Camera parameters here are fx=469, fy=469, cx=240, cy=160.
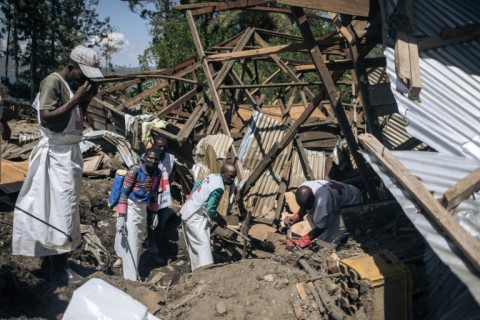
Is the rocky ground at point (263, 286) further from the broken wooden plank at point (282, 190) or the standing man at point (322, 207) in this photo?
the broken wooden plank at point (282, 190)

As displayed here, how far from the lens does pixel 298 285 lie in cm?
451

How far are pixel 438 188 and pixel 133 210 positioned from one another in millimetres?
4060

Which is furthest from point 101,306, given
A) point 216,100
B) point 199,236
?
point 216,100

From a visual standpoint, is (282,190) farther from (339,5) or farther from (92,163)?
(339,5)

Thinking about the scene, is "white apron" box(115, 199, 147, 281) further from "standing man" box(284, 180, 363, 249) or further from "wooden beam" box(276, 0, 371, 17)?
"wooden beam" box(276, 0, 371, 17)

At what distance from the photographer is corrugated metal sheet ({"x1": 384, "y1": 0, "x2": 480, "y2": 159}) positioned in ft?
11.8

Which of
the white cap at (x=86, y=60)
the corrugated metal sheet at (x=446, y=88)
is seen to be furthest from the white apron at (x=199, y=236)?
the corrugated metal sheet at (x=446, y=88)

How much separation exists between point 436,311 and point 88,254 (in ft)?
14.0

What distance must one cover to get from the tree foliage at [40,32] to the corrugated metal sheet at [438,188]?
18.6m

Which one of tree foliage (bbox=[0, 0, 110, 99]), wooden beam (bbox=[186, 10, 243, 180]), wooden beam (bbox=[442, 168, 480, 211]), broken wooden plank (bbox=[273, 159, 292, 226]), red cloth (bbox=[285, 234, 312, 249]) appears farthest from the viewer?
tree foliage (bbox=[0, 0, 110, 99])

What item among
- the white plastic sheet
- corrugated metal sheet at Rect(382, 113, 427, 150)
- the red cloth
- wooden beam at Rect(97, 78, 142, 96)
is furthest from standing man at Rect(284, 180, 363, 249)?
wooden beam at Rect(97, 78, 142, 96)

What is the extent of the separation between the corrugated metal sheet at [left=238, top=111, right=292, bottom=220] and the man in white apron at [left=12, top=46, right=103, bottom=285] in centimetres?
449

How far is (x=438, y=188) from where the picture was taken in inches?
123

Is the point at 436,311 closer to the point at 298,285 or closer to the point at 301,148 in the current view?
the point at 298,285
